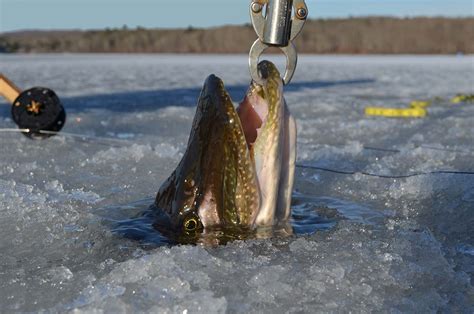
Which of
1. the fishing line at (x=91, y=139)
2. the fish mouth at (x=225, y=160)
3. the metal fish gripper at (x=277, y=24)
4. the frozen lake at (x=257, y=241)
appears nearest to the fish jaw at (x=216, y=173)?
the fish mouth at (x=225, y=160)

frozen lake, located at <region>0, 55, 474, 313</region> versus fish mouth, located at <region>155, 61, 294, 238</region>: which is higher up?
fish mouth, located at <region>155, 61, 294, 238</region>

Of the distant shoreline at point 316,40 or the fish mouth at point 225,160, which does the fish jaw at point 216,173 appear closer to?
the fish mouth at point 225,160

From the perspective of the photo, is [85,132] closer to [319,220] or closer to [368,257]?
[319,220]

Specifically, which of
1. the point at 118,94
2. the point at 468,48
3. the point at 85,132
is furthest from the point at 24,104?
the point at 468,48

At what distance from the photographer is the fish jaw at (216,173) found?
2.55 m

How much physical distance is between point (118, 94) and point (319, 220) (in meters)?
6.72

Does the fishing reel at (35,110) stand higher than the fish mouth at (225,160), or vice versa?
the fish mouth at (225,160)

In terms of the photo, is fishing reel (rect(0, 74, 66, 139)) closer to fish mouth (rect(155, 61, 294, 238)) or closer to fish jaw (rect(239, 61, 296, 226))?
fish mouth (rect(155, 61, 294, 238))

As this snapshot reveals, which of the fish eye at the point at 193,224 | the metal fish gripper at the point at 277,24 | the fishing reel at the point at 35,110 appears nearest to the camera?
the metal fish gripper at the point at 277,24

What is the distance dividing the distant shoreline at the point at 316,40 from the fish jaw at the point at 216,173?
78.2 ft

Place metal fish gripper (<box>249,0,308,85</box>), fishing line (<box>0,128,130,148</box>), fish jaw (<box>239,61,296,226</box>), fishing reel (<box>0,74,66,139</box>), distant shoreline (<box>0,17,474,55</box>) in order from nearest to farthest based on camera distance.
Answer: metal fish gripper (<box>249,0,308,85</box>) < fish jaw (<box>239,61,296,226</box>) < fishing reel (<box>0,74,66,139</box>) < fishing line (<box>0,128,130,148</box>) < distant shoreline (<box>0,17,474,55</box>)

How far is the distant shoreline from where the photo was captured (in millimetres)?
26203

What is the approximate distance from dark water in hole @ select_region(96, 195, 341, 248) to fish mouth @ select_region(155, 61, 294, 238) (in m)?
0.05

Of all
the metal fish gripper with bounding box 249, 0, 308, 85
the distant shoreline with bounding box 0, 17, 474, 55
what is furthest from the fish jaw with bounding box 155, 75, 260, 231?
the distant shoreline with bounding box 0, 17, 474, 55
